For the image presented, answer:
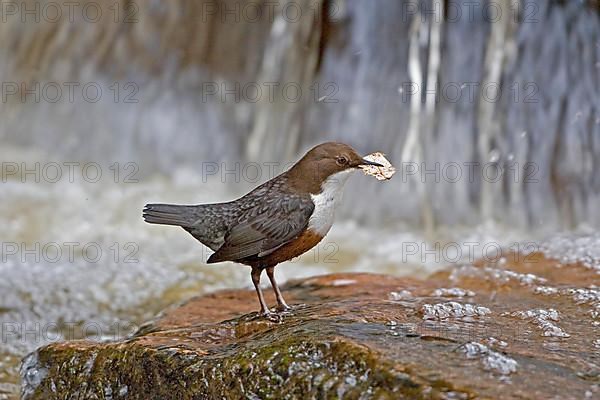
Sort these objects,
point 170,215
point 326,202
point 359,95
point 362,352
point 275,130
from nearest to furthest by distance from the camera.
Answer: point 362,352, point 326,202, point 170,215, point 359,95, point 275,130

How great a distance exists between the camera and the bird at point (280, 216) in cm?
279

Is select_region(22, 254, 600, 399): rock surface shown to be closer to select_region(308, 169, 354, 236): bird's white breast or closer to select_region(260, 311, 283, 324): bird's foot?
select_region(260, 311, 283, 324): bird's foot

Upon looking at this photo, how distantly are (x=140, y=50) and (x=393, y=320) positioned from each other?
539 centimetres

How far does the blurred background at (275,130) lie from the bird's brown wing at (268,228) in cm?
156

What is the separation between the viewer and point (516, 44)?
579 centimetres

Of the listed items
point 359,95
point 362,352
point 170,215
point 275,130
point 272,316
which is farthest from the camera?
point 275,130

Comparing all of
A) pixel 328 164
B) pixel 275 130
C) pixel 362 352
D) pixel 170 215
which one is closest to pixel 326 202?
pixel 328 164

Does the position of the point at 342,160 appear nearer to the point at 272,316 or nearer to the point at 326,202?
the point at 326,202

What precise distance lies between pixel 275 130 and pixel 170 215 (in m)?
3.85

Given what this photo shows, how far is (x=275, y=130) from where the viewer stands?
677 cm

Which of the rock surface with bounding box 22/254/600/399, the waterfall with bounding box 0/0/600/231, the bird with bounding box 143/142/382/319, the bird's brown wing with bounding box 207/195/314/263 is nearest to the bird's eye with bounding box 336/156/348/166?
the bird with bounding box 143/142/382/319

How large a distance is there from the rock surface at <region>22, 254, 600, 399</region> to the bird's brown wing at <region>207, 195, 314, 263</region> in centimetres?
21

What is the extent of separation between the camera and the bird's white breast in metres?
2.79

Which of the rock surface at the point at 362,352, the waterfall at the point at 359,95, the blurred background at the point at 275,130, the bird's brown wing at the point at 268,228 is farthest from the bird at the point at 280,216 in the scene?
the waterfall at the point at 359,95
